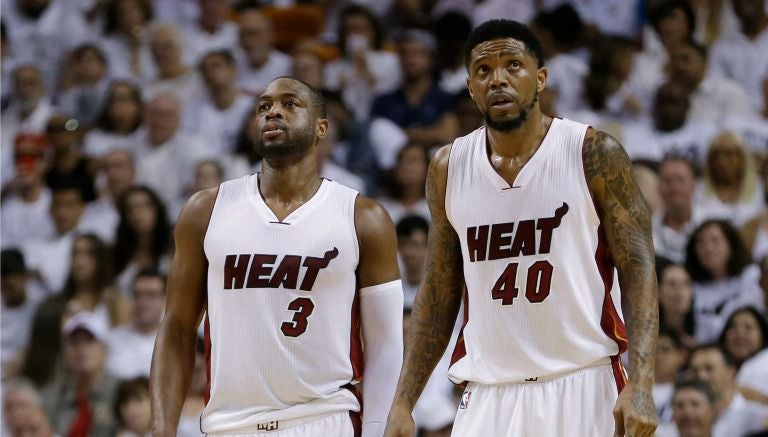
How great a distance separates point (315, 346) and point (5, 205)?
18.3 feet

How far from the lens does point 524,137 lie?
4473 millimetres

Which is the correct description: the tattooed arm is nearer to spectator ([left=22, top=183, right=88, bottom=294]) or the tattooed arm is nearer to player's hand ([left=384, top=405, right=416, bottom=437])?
player's hand ([left=384, top=405, right=416, bottom=437])

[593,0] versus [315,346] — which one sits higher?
[593,0]

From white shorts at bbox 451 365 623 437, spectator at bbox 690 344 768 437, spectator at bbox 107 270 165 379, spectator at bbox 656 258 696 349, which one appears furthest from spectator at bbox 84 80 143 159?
white shorts at bbox 451 365 623 437

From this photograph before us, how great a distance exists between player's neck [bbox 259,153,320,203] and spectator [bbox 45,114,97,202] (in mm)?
4673

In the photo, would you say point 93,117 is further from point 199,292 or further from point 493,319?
point 493,319

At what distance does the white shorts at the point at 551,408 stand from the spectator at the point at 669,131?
4.65 meters

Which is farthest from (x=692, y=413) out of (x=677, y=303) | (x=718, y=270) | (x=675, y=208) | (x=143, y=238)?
(x=143, y=238)

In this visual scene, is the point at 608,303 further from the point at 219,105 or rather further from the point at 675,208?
the point at 219,105

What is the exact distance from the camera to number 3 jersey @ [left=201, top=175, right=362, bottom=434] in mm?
4754

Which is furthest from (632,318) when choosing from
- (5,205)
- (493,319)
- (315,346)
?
(5,205)

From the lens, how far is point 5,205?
968 cm

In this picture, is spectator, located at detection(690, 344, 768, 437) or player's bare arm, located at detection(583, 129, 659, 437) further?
spectator, located at detection(690, 344, 768, 437)

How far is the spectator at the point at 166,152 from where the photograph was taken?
30.6 ft
